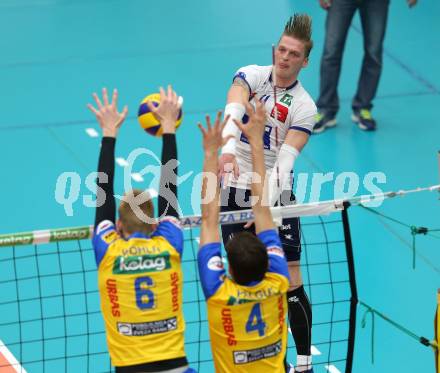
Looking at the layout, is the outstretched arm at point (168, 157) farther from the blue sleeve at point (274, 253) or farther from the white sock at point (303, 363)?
the white sock at point (303, 363)

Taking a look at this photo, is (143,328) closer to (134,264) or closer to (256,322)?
(134,264)

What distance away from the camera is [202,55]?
13.7m

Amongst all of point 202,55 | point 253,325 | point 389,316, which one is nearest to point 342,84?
point 202,55

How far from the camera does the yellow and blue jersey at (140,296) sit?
209 inches

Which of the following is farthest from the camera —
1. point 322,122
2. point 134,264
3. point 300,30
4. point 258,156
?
point 322,122

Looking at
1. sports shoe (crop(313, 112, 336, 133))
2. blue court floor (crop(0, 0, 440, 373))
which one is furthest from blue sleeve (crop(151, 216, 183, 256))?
sports shoe (crop(313, 112, 336, 133))

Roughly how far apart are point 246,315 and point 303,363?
181 cm

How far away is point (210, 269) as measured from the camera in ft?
17.6

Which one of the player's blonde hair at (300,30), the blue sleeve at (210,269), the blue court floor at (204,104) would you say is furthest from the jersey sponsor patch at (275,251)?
the blue court floor at (204,104)

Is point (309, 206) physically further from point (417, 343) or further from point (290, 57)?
point (417, 343)

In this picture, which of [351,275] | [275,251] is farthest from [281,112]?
[275,251]

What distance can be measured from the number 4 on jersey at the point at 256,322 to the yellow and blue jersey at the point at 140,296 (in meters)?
0.41

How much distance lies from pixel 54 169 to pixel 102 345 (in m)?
3.41

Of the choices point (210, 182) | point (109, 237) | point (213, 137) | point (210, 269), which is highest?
point (213, 137)
